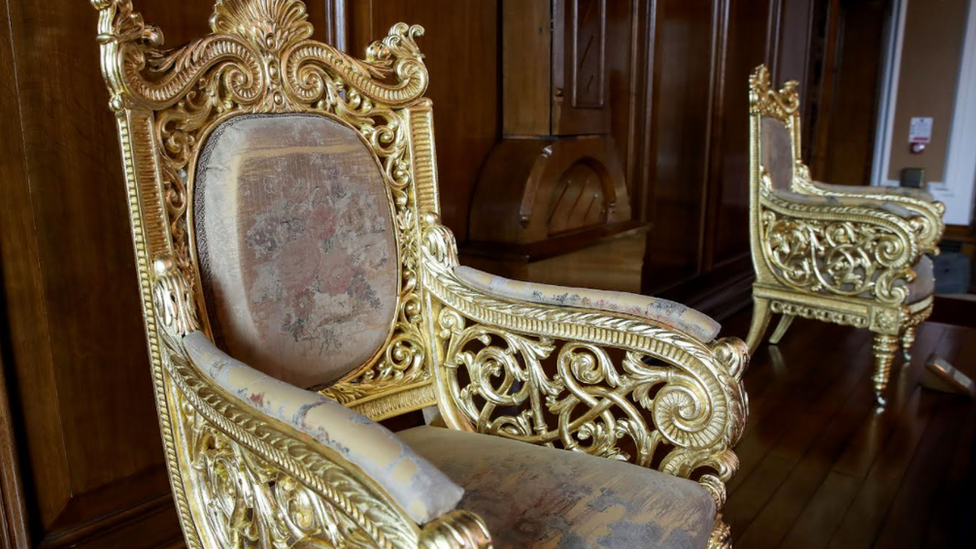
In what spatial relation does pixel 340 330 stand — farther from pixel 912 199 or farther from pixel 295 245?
pixel 912 199

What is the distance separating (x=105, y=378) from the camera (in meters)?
1.19

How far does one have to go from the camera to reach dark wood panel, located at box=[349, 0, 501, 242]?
1734 millimetres

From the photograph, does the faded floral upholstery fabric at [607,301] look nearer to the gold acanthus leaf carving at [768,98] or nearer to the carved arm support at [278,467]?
the carved arm support at [278,467]

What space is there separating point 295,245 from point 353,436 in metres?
0.43

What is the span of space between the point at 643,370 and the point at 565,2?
1.17m

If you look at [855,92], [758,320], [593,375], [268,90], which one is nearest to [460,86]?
[268,90]

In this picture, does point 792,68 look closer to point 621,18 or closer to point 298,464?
point 621,18

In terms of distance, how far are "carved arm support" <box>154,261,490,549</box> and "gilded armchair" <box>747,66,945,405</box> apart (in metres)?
2.05

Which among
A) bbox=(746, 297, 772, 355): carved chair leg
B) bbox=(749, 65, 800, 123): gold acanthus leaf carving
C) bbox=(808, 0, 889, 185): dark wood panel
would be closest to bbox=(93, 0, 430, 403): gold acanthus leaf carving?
bbox=(749, 65, 800, 123): gold acanthus leaf carving

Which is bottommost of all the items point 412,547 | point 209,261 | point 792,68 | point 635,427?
point 635,427

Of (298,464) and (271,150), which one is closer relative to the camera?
(298,464)

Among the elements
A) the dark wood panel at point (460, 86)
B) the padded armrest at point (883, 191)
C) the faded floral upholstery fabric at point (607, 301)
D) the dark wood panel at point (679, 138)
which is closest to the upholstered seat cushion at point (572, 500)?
the faded floral upholstery fabric at point (607, 301)

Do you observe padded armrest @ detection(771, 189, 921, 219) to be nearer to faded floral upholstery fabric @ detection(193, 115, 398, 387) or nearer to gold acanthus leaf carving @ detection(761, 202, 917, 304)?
gold acanthus leaf carving @ detection(761, 202, 917, 304)

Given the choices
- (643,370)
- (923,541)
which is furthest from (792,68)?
(643,370)
